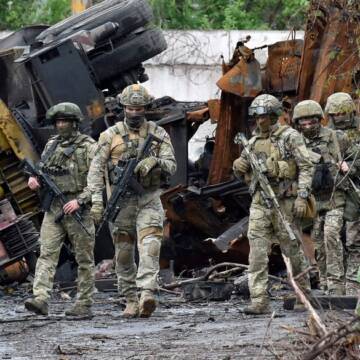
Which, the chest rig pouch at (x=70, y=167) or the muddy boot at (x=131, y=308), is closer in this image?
the muddy boot at (x=131, y=308)

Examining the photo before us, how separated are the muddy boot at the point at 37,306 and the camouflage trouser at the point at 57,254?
56 millimetres

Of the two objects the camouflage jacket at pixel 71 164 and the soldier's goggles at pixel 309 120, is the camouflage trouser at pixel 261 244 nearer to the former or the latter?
the soldier's goggles at pixel 309 120

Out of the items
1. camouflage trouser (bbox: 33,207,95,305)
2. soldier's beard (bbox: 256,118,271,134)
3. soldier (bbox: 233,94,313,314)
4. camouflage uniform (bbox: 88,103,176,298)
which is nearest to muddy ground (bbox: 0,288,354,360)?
camouflage trouser (bbox: 33,207,95,305)

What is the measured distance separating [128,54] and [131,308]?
5288 mm

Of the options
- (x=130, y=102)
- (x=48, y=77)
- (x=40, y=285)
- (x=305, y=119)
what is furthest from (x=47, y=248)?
(x=48, y=77)

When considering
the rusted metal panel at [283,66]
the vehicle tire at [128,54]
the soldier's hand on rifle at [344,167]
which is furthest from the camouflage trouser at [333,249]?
the vehicle tire at [128,54]

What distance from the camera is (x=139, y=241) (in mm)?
10961

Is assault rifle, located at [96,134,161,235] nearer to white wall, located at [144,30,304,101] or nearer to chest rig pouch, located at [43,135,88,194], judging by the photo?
chest rig pouch, located at [43,135,88,194]

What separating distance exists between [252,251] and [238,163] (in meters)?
0.75

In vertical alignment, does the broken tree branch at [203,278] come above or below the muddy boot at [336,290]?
above

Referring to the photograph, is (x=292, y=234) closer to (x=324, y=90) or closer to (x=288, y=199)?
(x=288, y=199)

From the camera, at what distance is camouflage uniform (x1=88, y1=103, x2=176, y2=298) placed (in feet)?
35.7

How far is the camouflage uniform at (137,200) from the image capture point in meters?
10.9

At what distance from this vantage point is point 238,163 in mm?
11062
